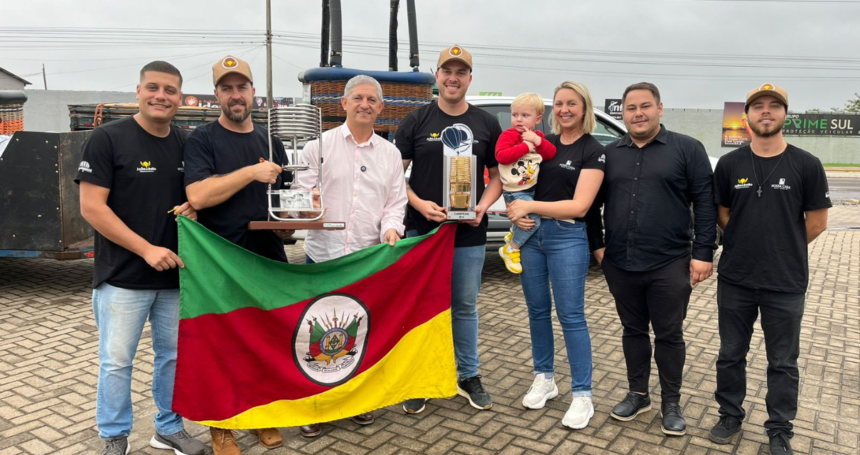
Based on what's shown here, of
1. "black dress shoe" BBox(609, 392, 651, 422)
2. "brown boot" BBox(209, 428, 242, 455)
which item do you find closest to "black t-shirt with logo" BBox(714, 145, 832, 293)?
"black dress shoe" BBox(609, 392, 651, 422)

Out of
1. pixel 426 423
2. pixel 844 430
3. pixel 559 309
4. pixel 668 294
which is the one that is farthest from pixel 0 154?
pixel 844 430

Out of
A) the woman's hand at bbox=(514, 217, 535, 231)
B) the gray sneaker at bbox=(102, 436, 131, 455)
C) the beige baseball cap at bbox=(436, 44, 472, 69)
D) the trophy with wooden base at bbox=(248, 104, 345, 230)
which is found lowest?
the gray sneaker at bbox=(102, 436, 131, 455)

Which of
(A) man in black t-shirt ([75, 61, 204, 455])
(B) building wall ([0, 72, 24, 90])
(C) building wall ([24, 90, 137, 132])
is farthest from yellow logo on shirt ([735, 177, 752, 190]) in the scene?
(C) building wall ([24, 90, 137, 132])

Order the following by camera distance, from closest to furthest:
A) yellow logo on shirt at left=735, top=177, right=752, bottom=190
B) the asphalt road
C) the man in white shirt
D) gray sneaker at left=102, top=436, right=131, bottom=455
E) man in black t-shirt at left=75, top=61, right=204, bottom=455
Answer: man in black t-shirt at left=75, top=61, right=204, bottom=455, gray sneaker at left=102, top=436, right=131, bottom=455, yellow logo on shirt at left=735, top=177, right=752, bottom=190, the man in white shirt, the asphalt road

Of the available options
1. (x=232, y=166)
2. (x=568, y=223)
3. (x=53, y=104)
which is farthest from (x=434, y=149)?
(x=53, y=104)

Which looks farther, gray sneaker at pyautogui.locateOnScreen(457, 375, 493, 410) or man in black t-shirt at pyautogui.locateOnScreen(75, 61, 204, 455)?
gray sneaker at pyautogui.locateOnScreen(457, 375, 493, 410)

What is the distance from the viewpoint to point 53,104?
132 ft

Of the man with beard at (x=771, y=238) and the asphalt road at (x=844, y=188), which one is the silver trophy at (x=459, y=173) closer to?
the man with beard at (x=771, y=238)

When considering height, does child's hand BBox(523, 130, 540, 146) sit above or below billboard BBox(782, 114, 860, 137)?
below

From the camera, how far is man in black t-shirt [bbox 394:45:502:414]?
4098mm

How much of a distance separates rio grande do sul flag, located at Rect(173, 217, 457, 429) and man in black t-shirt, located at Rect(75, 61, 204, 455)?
0.18 m

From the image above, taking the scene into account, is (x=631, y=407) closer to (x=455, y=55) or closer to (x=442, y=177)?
(x=442, y=177)

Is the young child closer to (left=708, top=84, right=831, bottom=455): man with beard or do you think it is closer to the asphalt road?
(left=708, top=84, right=831, bottom=455): man with beard

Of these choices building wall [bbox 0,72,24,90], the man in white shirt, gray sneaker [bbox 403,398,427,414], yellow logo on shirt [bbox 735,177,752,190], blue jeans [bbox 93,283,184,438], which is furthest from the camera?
building wall [bbox 0,72,24,90]
